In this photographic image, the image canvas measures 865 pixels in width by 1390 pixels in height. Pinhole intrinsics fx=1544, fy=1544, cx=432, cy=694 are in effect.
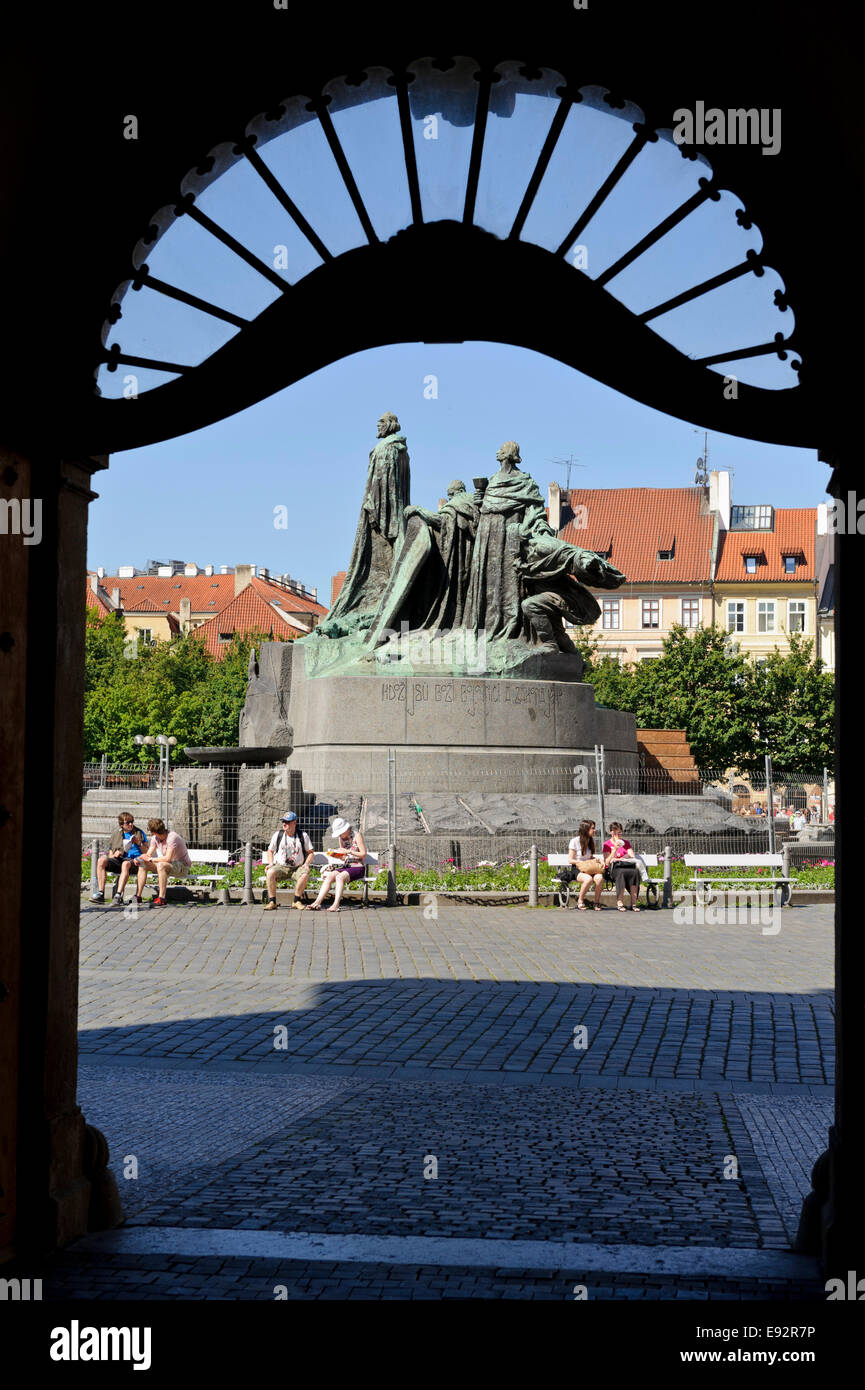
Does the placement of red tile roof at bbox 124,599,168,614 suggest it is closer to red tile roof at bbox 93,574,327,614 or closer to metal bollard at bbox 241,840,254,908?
red tile roof at bbox 93,574,327,614

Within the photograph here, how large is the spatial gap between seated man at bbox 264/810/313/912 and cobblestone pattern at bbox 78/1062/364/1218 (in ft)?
33.0

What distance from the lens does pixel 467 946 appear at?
14.9 metres

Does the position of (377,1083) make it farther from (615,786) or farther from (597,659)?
(597,659)

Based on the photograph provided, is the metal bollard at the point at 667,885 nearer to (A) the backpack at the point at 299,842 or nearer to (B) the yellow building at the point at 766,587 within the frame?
(A) the backpack at the point at 299,842

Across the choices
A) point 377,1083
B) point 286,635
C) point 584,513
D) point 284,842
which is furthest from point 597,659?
point 377,1083

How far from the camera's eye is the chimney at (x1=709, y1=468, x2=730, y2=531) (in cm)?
9256

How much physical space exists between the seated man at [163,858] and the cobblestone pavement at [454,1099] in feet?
14.1

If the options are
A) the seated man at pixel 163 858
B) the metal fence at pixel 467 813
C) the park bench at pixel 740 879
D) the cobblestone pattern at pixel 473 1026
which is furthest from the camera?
the metal fence at pixel 467 813

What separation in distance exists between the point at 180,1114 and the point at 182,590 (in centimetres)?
12548

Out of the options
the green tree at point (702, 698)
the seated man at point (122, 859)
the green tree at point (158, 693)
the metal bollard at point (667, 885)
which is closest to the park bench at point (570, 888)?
the metal bollard at point (667, 885)

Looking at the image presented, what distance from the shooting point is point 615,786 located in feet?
81.0

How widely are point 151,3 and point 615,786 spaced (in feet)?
66.2

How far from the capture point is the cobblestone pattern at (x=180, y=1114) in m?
6.51

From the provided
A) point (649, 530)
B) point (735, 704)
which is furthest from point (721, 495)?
point (735, 704)
